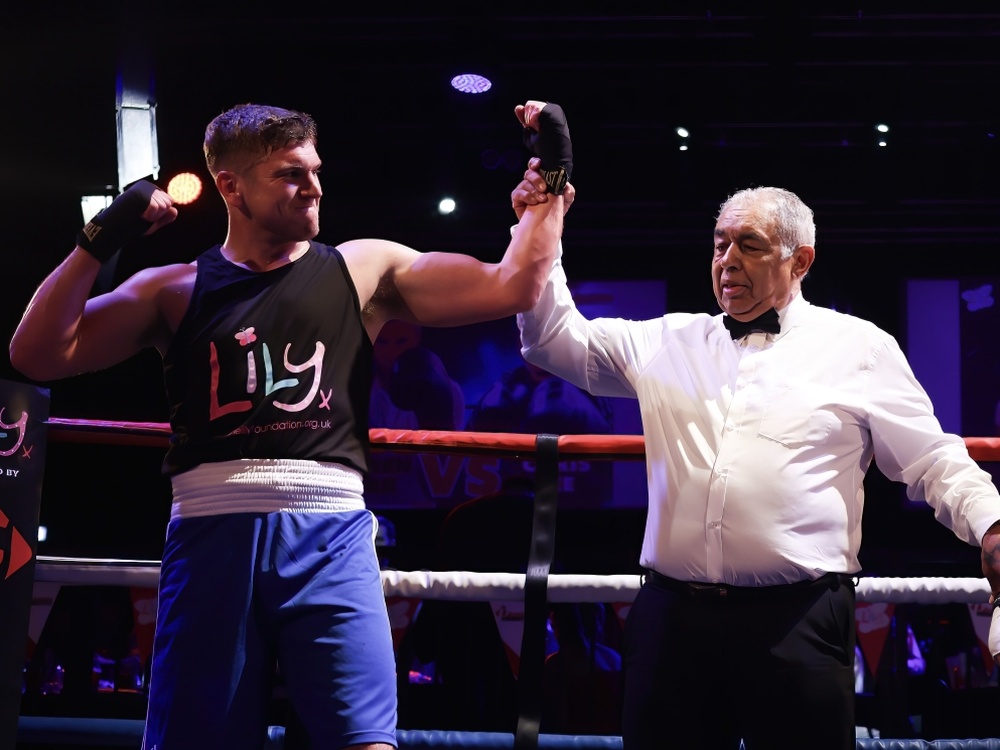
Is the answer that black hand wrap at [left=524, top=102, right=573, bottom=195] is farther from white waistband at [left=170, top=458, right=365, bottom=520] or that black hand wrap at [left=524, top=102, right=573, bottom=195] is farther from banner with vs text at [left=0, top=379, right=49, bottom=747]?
banner with vs text at [left=0, top=379, right=49, bottom=747]

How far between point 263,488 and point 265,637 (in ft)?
0.81

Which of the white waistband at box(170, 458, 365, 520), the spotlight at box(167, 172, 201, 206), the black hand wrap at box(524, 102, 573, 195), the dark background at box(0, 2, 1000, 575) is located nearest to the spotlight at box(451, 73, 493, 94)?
the dark background at box(0, 2, 1000, 575)

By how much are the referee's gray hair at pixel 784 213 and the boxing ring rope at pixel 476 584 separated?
586 millimetres

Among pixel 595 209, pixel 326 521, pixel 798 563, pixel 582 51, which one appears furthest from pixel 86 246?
pixel 595 209

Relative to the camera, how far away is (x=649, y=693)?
6.27ft

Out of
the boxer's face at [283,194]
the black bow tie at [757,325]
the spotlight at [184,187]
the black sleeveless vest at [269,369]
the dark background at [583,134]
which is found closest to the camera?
the black sleeveless vest at [269,369]

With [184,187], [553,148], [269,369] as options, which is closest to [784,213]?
[553,148]

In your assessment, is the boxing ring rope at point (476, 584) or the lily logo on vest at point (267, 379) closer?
the lily logo on vest at point (267, 379)

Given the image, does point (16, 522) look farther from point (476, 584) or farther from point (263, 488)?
point (476, 584)

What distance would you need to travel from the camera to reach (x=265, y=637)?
163 centimetres

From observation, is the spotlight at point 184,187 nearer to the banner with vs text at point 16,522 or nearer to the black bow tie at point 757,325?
the banner with vs text at point 16,522

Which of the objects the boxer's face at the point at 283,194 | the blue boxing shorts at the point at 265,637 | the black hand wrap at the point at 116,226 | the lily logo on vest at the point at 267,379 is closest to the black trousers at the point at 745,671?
the blue boxing shorts at the point at 265,637

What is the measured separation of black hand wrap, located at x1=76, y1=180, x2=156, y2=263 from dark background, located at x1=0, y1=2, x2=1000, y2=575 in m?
4.03

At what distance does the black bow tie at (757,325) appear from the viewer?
2217 mm
